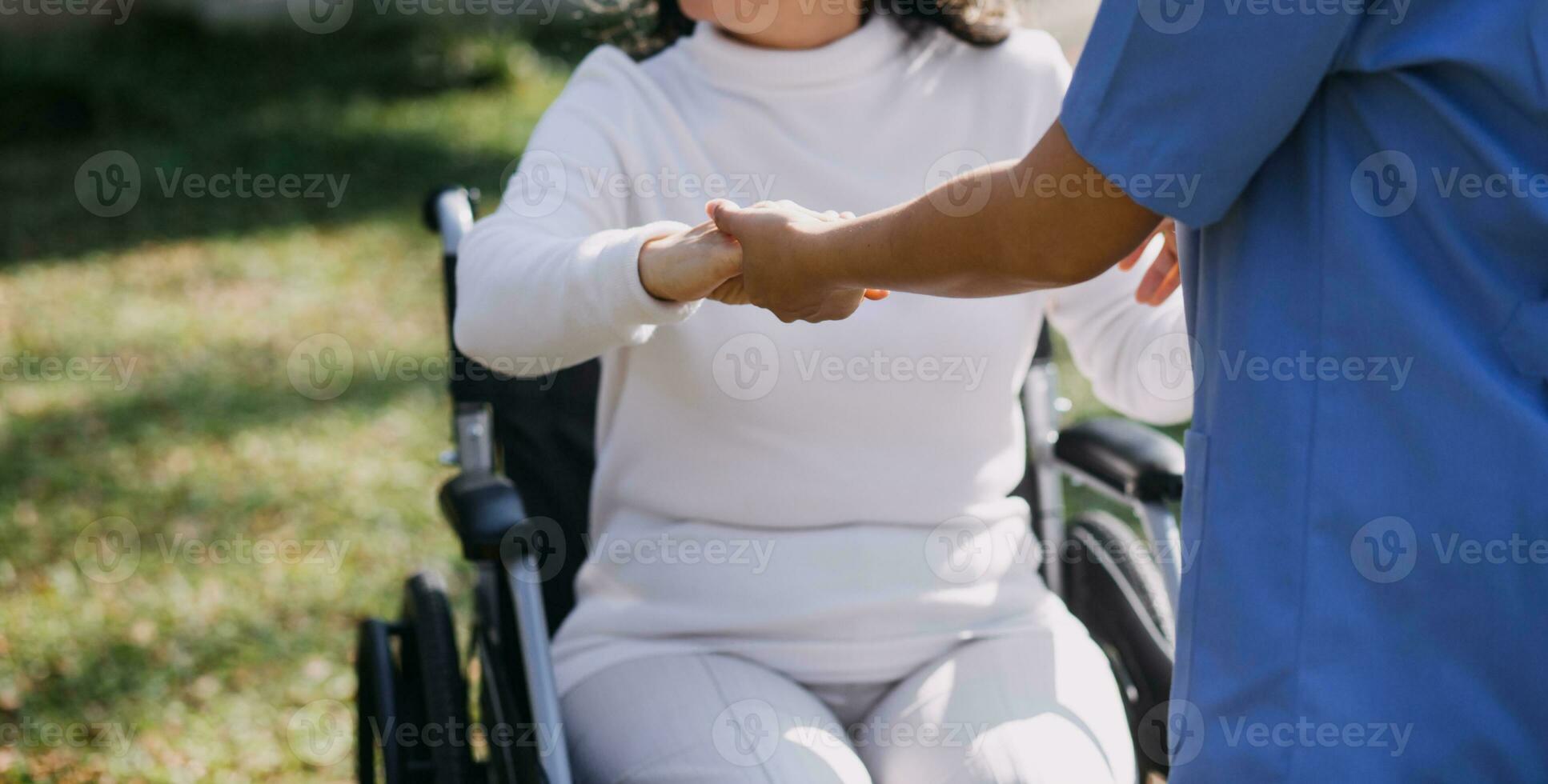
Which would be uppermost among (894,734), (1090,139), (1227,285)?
(1090,139)

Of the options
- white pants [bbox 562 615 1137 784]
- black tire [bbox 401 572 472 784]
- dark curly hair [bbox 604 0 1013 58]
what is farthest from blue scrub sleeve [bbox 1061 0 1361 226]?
black tire [bbox 401 572 472 784]

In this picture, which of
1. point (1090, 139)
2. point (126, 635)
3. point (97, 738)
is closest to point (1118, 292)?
point (1090, 139)

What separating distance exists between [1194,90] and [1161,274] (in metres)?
0.67

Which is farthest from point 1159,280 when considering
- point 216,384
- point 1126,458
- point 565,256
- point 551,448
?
point 216,384

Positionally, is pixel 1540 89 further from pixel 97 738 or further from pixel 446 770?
pixel 97 738

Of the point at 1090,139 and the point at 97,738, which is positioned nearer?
the point at 1090,139

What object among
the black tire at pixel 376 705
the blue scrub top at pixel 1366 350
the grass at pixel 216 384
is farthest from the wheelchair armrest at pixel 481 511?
the grass at pixel 216 384

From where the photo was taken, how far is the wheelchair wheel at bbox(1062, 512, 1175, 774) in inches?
78.2

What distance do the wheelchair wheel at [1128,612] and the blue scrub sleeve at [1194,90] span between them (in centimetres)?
103

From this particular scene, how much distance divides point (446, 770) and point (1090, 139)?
3.68 feet

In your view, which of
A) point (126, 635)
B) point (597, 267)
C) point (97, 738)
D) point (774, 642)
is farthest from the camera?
point (126, 635)

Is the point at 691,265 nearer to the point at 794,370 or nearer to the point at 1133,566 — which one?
the point at 794,370

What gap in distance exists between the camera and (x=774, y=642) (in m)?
1.68

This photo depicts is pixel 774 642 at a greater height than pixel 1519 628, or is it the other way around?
pixel 1519 628
